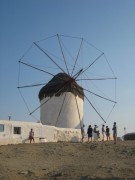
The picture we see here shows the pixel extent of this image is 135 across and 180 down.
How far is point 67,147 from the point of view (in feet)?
84.9

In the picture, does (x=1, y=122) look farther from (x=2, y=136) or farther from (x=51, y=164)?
(x=51, y=164)

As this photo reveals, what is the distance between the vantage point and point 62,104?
3631cm

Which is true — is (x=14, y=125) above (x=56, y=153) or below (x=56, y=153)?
above

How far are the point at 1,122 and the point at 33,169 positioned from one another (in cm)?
784

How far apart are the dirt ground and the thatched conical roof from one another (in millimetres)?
10603

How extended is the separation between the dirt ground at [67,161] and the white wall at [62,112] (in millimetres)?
9572

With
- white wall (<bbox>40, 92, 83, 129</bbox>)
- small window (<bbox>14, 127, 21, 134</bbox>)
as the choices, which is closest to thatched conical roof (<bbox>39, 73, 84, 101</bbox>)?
white wall (<bbox>40, 92, 83, 129</bbox>)

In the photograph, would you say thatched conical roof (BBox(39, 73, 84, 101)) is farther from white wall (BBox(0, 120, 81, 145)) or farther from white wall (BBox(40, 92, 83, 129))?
white wall (BBox(0, 120, 81, 145))

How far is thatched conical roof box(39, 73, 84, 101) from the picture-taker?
36.4 meters

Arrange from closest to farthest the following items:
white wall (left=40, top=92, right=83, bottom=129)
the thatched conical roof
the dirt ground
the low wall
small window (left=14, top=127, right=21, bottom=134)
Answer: the dirt ground, the low wall, small window (left=14, top=127, right=21, bottom=134), white wall (left=40, top=92, right=83, bottom=129), the thatched conical roof

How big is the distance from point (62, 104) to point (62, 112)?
2.44 ft

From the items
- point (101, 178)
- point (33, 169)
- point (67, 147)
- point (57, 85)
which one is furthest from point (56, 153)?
point (57, 85)

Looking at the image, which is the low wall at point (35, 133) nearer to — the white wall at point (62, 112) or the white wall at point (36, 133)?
the white wall at point (36, 133)

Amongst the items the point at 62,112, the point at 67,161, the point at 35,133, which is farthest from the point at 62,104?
the point at 67,161
